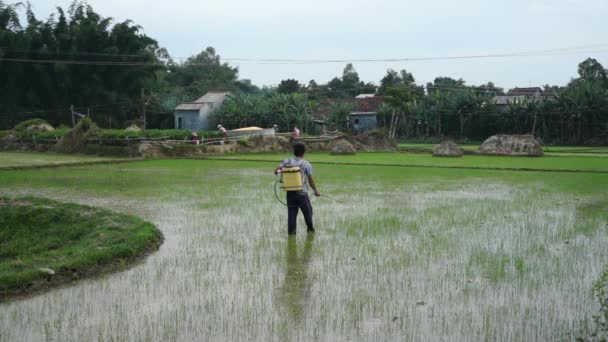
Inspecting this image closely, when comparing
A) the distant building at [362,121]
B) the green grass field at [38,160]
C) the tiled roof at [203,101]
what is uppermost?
the tiled roof at [203,101]

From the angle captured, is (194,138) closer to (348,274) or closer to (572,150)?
(572,150)

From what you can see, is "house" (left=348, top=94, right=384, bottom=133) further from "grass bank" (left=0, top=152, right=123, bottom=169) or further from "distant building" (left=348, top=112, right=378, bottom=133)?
"grass bank" (left=0, top=152, right=123, bottom=169)

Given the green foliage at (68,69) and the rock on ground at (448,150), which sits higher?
the green foliage at (68,69)

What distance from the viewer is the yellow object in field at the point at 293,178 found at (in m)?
8.38

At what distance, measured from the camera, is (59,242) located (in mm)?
9273

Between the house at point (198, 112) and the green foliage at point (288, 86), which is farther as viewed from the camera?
the green foliage at point (288, 86)

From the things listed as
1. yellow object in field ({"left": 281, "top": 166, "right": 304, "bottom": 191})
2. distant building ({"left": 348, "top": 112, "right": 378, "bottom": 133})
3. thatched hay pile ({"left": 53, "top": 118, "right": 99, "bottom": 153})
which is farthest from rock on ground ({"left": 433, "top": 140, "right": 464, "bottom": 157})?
distant building ({"left": 348, "top": 112, "right": 378, "bottom": 133})

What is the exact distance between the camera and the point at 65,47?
43938mm

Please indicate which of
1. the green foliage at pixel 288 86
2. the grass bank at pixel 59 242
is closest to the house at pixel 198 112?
the green foliage at pixel 288 86

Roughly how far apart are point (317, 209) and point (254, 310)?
5967 millimetres

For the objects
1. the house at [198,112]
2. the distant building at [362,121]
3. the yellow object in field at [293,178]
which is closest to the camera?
the yellow object in field at [293,178]

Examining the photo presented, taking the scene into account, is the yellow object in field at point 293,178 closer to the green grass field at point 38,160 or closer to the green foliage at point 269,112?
the green grass field at point 38,160

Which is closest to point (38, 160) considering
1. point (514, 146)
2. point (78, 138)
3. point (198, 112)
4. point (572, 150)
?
point (78, 138)

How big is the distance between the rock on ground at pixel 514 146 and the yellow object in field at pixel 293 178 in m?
21.5
